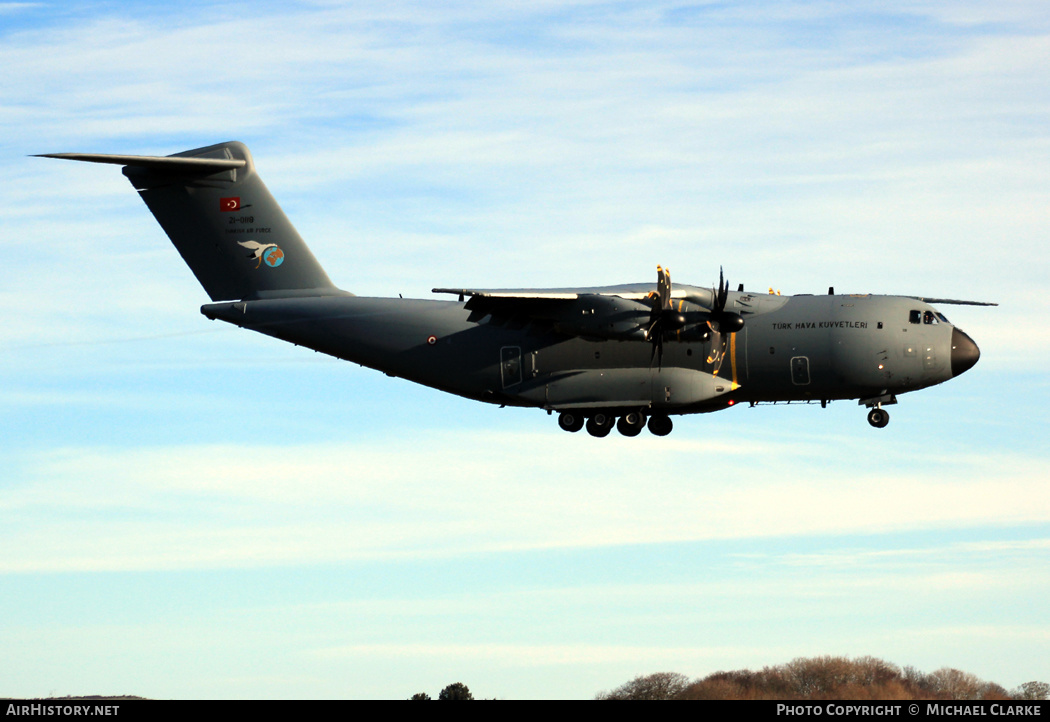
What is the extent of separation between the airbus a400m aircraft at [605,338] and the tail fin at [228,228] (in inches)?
2.3

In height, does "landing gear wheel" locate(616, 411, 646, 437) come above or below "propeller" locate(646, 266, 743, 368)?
below

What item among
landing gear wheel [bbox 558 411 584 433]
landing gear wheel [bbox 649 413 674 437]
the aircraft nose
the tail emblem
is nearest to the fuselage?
the aircraft nose

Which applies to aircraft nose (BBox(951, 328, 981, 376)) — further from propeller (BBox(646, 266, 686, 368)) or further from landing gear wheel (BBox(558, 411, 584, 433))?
landing gear wheel (BBox(558, 411, 584, 433))

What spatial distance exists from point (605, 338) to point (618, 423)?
2797 millimetres

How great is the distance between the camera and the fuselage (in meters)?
34.0

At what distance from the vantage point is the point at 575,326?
3416 centimetres

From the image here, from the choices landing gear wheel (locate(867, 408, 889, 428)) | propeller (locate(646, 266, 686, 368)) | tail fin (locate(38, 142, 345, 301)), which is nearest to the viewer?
propeller (locate(646, 266, 686, 368))

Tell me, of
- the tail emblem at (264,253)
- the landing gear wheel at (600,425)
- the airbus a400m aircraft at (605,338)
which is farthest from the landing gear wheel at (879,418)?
the tail emblem at (264,253)

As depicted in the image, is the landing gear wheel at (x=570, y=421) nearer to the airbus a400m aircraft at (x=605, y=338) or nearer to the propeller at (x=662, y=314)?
the airbus a400m aircraft at (x=605, y=338)

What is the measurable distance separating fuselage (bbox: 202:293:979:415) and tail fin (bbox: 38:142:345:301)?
126 inches

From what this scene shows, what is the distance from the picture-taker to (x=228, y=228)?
127 ft

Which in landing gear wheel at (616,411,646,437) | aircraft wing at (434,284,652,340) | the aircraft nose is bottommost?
landing gear wheel at (616,411,646,437)
